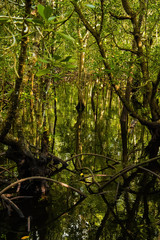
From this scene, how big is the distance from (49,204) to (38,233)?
3.09 ft

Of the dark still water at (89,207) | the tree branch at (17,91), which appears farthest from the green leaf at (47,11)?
the dark still water at (89,207)

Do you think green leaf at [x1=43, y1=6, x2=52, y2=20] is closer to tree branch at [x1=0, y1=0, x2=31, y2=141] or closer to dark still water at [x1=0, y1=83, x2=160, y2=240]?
tree branch at [x1=0, y1=0, x2=31, y2=141]

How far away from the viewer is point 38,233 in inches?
139

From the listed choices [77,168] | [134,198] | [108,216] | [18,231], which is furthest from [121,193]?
[18,231]

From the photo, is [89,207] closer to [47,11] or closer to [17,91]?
[17,91]

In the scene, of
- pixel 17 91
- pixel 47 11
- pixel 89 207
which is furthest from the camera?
pixel 89 207

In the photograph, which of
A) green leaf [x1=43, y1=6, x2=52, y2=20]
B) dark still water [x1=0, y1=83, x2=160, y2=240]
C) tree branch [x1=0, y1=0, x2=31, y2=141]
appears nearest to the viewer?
green leaf [x1=43, y1=6, x2=52, y2=20]

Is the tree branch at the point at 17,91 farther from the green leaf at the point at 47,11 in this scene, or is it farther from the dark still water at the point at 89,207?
the green leaf at the point at 47,11

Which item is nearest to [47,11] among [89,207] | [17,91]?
[17,91]

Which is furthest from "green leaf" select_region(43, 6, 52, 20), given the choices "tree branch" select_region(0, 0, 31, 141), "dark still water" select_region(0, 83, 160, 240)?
"dark still water" select_region(0, 83, 160, 240)

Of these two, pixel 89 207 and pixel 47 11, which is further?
pixel 89 207

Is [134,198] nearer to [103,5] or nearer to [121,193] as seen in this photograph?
[121,193]

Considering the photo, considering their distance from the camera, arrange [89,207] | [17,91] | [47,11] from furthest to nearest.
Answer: [89,207] < [17,91] < [47,11]

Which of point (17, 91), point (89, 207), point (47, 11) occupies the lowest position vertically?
point (89, 207)
